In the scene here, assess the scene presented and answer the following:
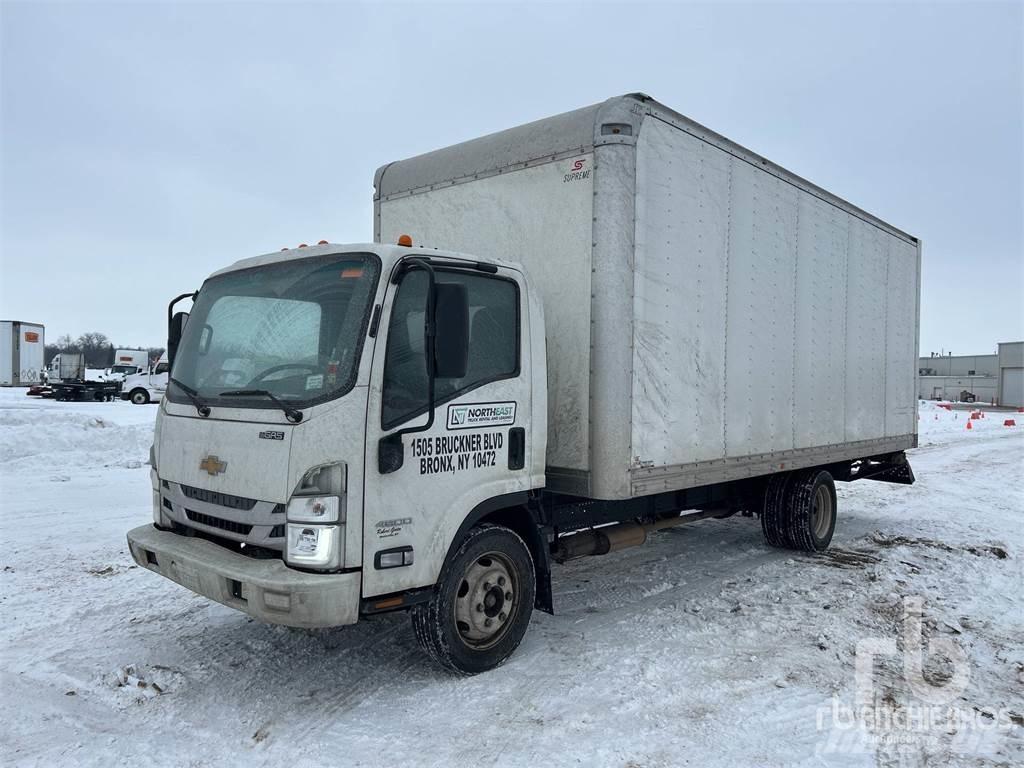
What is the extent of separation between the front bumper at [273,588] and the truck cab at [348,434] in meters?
0.01

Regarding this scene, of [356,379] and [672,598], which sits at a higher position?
[356,379]

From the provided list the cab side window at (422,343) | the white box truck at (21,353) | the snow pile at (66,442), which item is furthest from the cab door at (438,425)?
the white box truck at (21,353)

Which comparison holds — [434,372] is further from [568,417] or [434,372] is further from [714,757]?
[714,757]

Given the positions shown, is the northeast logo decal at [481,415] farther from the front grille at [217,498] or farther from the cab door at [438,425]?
the front grille at [217,498]

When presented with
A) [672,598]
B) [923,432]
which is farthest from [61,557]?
[923,432]

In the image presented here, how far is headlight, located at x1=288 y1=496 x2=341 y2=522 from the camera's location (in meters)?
3.92

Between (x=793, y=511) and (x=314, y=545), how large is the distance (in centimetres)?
595

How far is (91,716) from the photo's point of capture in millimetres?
4125

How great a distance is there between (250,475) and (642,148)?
3.41 meters

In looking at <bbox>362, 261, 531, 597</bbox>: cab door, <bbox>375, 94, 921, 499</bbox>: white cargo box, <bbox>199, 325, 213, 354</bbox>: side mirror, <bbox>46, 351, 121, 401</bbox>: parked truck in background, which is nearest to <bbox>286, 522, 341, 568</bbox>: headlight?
<bbox>362, 261, 531, 597</bbox>: cab door

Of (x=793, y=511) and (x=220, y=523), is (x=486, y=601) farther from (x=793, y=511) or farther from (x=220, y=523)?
(x=793, y=511)

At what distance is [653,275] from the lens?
5383 millimetres

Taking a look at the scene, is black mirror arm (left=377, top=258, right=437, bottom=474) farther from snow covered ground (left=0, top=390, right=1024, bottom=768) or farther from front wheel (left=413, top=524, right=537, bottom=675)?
snow covered ground (left=0, top=390, right=1024, bottom=768)

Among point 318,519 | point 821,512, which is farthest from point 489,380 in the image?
point 821,512
